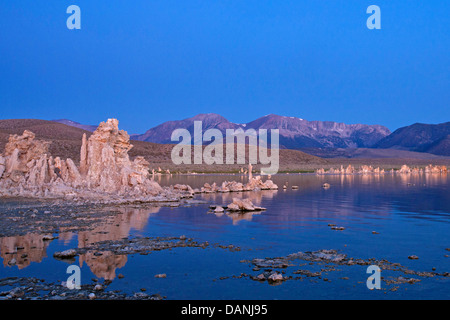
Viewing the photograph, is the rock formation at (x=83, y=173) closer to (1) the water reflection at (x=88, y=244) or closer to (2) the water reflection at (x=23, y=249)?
(1) the water reflection at (x=88, y=244)

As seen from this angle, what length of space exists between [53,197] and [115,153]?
656 cm

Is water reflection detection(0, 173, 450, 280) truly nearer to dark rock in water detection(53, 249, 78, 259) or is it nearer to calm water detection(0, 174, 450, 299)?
calm water detection(0, 174, 450, 299)

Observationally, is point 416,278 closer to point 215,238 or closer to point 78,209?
point 215,238

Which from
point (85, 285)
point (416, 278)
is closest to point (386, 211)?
point (416, 278)

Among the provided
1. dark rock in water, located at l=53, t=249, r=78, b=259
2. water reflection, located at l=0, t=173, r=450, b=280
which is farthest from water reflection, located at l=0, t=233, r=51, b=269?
dark rock in water, located at l=53, t=249, r=78, b=259

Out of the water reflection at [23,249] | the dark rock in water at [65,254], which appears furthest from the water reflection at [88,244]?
the dark rock in water at [65,254]

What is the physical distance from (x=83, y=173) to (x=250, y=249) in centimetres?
2092

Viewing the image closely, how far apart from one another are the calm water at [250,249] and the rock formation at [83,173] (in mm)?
6141

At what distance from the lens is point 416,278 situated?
35.3ft

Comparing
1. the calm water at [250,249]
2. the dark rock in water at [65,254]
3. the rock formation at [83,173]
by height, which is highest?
the rock formation at [83,173]

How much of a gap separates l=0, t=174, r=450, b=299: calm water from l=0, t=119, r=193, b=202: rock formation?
614cm

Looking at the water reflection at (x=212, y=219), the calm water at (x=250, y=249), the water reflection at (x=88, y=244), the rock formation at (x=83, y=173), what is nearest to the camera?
the calm water at (x=250, y=249)

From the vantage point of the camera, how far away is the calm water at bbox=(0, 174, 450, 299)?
9.98 m

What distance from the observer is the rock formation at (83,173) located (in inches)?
1152
